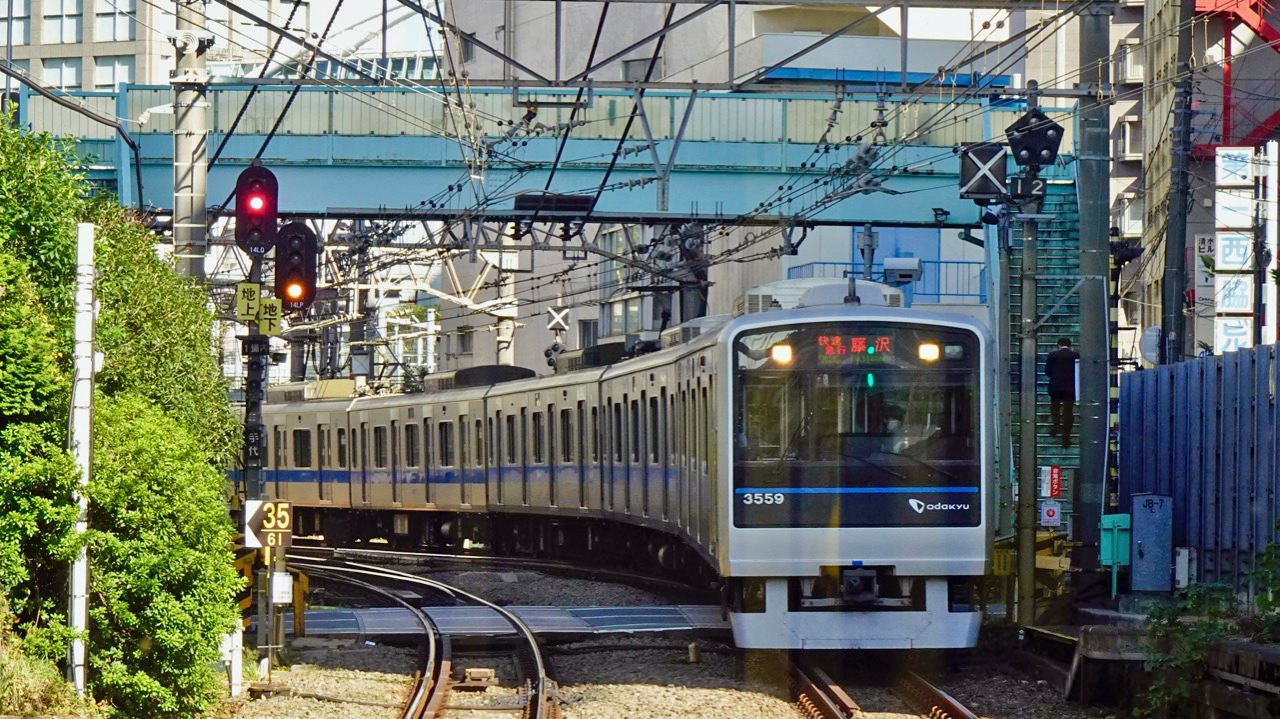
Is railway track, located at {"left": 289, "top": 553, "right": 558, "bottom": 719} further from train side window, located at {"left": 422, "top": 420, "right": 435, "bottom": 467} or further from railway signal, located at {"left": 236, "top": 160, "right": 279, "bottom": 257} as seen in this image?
train side window, located at {"left": 422, "top": 420, "right": 435, "bottom": 467}

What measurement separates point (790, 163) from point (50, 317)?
1525 centimetres

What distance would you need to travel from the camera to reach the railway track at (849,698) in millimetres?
12039


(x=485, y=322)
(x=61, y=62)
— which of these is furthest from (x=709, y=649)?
(x=61, y=62)

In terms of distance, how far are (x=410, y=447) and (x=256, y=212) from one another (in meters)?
17.3

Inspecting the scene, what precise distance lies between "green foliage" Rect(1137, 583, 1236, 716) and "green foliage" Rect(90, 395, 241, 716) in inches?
230

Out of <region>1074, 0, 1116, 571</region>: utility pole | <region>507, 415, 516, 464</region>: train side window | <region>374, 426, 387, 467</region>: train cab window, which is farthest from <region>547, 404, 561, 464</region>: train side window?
<region>1074, 0, 1116, 571</region>: utility pole

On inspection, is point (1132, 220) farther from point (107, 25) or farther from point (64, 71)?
point (64, 71)

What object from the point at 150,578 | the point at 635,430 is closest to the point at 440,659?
the point at 150,578

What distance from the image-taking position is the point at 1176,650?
1179 centimetres

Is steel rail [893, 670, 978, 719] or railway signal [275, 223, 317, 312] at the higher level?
railway signal [275, 223, 317, 312]

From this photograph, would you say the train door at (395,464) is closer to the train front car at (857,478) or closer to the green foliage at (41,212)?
the train front car at (857,478)

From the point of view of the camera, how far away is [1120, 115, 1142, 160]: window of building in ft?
169

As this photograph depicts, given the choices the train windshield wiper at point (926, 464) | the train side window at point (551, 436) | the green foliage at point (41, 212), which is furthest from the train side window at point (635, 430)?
the green foliage at point (41, 212)

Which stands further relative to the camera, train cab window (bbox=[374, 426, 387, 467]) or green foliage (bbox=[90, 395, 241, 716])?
train cab window (bbox=[374, 426, 387, 467])
